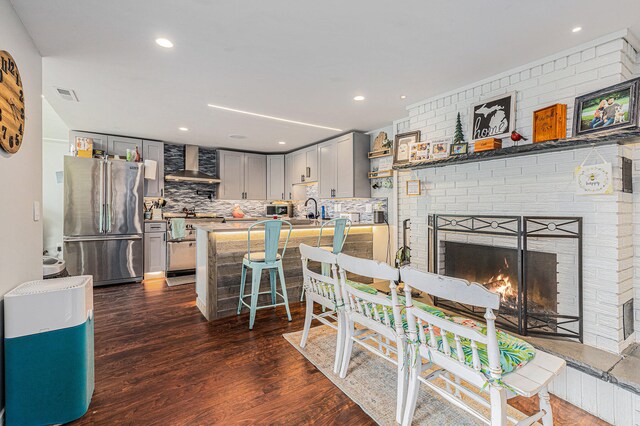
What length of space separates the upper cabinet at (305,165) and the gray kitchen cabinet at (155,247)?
2648mm

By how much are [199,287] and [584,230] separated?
3.78 metres

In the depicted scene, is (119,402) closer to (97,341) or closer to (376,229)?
(97,341)

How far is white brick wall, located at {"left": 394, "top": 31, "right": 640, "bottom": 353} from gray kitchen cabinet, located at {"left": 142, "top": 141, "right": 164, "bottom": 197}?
4.88 metres

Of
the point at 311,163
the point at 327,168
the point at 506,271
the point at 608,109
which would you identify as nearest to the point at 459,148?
the point at 608,109

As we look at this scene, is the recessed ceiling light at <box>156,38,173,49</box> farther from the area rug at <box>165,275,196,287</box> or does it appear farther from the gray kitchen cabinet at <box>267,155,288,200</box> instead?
the gray kitchen cabinet at <box>267,155,288,200</box>

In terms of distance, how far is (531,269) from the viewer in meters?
2.48

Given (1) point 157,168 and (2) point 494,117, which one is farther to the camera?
(1) point 157,168

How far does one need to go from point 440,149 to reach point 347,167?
6.30 ft

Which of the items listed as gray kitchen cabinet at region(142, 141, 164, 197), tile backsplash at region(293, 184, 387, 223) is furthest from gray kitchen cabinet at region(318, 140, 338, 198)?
gray kitchen cabinet at region(142, 141, 164, 197)

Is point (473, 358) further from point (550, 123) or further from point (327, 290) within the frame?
point (550, 123)

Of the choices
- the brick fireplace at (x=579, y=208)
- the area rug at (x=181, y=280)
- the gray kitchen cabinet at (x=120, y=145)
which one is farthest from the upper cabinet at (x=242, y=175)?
the brick fireplace at (x=579, y=208)

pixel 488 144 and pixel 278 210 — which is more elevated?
pixel 488 144

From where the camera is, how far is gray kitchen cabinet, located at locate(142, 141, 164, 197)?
5.39 meters

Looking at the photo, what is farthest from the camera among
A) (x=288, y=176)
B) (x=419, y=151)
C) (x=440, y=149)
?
(x=288, y=176)
